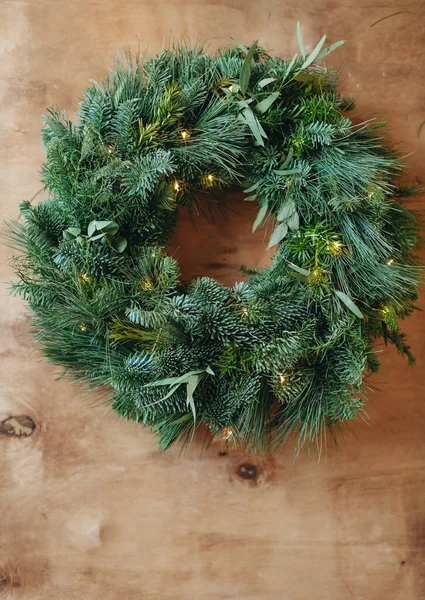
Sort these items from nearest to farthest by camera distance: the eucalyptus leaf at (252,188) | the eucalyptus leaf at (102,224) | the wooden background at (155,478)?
1. the eucalyptus leaf at (102,224)
2. the eucalyptus leaf at (252,188)
3. the wooden background at (155,478)

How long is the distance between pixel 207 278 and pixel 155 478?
0.52 meters

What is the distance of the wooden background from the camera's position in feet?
3.74

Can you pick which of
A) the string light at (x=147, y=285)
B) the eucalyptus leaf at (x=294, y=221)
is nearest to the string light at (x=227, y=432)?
the string light at (x=147, y=285)

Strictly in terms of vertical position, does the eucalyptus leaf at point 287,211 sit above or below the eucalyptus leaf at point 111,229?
above

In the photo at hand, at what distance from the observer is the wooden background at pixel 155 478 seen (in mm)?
1139

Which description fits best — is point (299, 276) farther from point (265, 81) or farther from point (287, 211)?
point (265, 81)

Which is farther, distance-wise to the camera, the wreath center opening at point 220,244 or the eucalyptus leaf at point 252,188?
the wreath center opening at point 220,244

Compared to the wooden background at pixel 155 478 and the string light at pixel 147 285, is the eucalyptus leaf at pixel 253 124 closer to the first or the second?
the wooden background at pixel 155 478

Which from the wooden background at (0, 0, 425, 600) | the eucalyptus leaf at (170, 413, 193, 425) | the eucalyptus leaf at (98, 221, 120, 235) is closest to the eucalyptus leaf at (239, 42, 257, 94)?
the wooden background at (0, 0, 425, 600)

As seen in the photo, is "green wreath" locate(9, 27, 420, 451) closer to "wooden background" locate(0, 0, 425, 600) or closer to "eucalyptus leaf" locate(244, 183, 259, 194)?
"eucalyptus leaf" locate(244, 183, 259, 194)

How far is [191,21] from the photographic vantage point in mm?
1155

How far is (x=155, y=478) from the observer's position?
1.15 meters

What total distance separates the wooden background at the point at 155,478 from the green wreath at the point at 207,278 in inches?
7.0

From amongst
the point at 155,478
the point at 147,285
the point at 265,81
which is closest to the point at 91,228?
the point at 147,285
